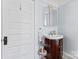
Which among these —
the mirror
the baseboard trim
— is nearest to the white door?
the mirror

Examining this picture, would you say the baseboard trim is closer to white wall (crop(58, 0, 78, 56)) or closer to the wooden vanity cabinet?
white wall (crop(58, 0, 78, 56))

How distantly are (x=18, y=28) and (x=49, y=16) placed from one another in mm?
1775

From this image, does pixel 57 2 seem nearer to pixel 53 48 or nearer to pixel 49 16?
pixel 49 16

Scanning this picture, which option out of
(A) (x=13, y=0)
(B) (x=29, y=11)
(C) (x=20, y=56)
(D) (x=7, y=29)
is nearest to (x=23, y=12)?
(B) (x=29, y=11)

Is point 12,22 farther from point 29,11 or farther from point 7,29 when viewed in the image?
point 29,11

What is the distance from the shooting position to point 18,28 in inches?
81.2

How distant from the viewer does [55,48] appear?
322cm

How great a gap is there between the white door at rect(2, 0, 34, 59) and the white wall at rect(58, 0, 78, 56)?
144 cm

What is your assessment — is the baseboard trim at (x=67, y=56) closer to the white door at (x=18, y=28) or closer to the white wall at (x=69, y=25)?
the white wall at (x=69, y=25)

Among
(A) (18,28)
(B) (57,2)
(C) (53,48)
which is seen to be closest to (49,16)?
(B) (57,2)

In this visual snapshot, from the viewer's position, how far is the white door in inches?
73.3

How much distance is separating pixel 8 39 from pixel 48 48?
5.39 ft

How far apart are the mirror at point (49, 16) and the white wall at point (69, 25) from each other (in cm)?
22

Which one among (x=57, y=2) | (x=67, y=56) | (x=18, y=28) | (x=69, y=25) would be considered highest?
(x=57, y=2)
